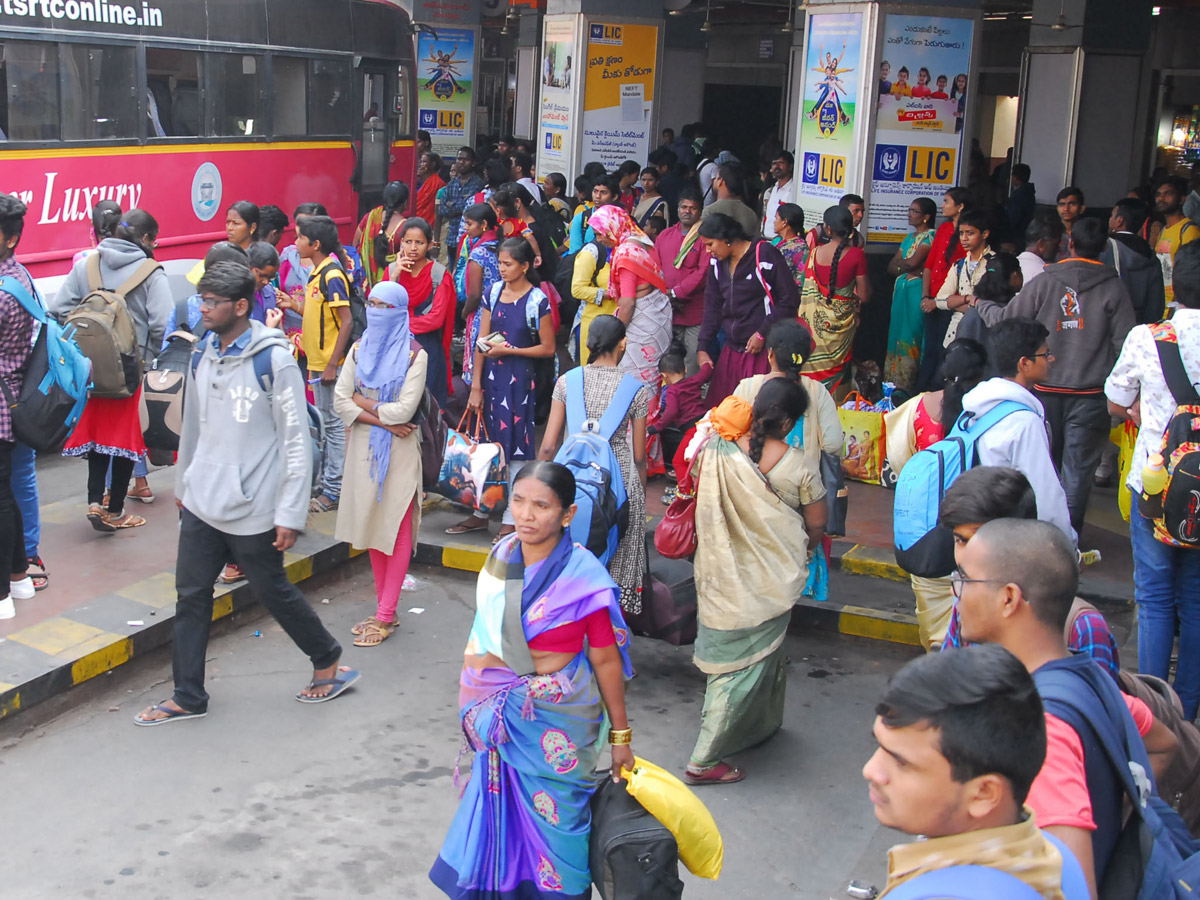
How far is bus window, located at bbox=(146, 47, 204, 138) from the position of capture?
10.3 meters

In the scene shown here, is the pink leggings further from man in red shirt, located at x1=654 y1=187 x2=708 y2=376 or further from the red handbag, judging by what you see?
man in red shirt, located at x1=654 y1=187 x2=708 y2=376

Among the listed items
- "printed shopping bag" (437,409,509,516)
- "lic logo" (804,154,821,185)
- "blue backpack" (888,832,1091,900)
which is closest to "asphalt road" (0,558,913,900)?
"printed shopping bag" (437,409,509,516)

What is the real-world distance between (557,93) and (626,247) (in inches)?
306

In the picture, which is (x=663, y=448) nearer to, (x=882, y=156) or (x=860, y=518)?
(x=860, y=518)

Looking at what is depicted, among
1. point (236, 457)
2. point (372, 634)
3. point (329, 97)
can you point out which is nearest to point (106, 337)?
point (236, 457)

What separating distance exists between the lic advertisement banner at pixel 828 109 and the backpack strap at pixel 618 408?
4656mm

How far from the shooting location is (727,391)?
7578 mm

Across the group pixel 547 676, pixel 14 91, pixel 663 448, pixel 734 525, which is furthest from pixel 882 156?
pixel 547 676

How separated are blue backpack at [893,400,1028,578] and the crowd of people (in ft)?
0.25

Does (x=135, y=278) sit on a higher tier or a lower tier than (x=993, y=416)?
higher

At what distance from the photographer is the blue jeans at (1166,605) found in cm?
500

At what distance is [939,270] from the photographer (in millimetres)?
9062

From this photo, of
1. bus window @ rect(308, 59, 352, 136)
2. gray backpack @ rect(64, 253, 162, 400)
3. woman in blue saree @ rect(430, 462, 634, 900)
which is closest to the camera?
woman in blue saree @ rect(430, 462, 634, 900)

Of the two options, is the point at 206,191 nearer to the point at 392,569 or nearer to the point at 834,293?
the point at 834,293
